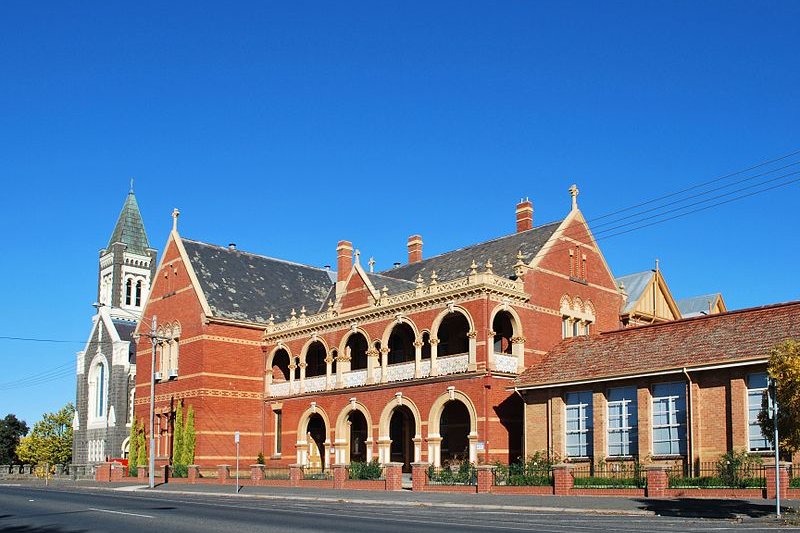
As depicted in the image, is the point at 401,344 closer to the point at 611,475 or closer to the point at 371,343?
the point at 371,343

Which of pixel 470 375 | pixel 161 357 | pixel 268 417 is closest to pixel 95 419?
pixel 161 357

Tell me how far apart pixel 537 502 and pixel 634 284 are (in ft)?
90.3

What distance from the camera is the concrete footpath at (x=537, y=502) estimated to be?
73.1ft

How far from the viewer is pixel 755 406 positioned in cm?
3028

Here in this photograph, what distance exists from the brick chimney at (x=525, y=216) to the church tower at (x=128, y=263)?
49.9 metres

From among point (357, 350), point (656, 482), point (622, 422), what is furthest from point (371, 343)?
point (656, 482)

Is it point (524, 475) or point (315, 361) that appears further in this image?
point (315, 361)

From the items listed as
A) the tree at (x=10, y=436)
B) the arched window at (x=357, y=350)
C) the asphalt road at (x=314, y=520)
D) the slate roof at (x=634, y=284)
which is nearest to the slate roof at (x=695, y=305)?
the slate roof at (x=634, y=284)

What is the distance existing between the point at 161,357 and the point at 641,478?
3313 centimetres

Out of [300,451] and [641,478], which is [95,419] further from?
[641,478]

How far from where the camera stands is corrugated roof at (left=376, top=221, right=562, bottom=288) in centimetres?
4431

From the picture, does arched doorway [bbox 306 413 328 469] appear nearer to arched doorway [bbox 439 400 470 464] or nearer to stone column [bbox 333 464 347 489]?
arched doorway [bbox 439 400 470 464]

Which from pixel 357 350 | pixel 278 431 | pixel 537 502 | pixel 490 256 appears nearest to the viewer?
pixel 537 502

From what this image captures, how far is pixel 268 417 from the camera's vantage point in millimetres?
52094
